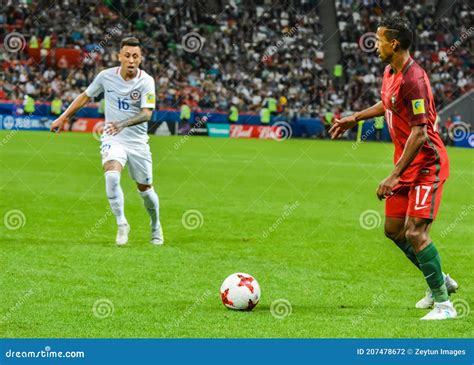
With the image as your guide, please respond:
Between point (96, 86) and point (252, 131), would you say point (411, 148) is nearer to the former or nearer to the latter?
point (96, 86)

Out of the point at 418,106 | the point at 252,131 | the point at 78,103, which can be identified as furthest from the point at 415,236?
the point at 252,131

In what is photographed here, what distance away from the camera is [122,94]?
12273 mm

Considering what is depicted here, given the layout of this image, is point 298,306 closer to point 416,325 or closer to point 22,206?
point 416,325

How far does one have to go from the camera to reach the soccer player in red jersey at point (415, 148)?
7637 millimetres

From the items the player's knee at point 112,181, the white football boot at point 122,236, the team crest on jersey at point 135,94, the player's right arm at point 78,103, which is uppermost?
the team crest on jersey at point 135,94

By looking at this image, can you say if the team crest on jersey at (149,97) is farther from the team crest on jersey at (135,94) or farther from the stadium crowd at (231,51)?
the stadium crowd at (231,51)

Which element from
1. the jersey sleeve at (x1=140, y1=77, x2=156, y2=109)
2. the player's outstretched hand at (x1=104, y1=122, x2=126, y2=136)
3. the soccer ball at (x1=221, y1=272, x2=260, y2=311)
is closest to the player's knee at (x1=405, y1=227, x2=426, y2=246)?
the soccer ball at (x1=221, y1=272, x2=260, y2=311)

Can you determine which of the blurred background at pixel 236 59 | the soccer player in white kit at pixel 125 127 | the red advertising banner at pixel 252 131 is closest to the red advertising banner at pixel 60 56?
the blurred background at pixel 236 59

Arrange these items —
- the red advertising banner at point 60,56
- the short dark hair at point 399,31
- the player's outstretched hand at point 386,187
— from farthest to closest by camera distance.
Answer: the red advertising banner at point 60,56, the short dark hair at point 399,31, the player's outstretched hand at point 386,187

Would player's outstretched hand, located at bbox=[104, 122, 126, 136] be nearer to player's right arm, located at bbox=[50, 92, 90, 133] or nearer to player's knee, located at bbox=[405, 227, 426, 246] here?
player's right arm, located at bbox=[50, 92, 90, 133]

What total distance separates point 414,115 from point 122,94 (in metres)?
5.52

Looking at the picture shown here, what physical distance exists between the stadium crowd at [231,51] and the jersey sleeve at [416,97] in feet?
116

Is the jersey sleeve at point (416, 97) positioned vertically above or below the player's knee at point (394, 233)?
above

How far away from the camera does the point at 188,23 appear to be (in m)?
48.0
